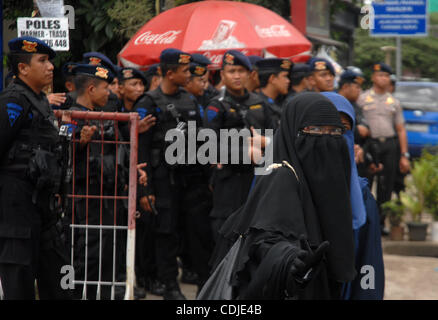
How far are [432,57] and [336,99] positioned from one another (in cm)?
3430

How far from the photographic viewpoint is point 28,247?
4770 mm

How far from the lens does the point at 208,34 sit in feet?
32.4

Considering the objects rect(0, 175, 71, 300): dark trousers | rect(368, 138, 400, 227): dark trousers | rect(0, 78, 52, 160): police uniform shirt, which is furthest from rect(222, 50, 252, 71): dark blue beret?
rect(368, 138, 400, 227): dark trousers

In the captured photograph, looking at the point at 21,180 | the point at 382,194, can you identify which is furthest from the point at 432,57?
the point at 21,180

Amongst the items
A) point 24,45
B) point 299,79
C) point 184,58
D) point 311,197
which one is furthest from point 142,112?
→ point 311,197

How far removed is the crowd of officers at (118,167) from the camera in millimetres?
4758

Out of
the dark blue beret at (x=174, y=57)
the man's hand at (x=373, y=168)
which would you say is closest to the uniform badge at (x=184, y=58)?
the dark blue beret at (x=174, y=57)

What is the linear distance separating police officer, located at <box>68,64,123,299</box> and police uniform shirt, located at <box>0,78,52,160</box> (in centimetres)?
124

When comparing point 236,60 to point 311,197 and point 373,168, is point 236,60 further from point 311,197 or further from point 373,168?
point 373,168

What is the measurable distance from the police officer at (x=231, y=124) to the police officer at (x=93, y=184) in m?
1.07

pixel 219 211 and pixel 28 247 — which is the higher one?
pixel 28 247

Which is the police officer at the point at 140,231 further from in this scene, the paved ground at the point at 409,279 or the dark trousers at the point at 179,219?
the dark trousers at the point at 179,219
